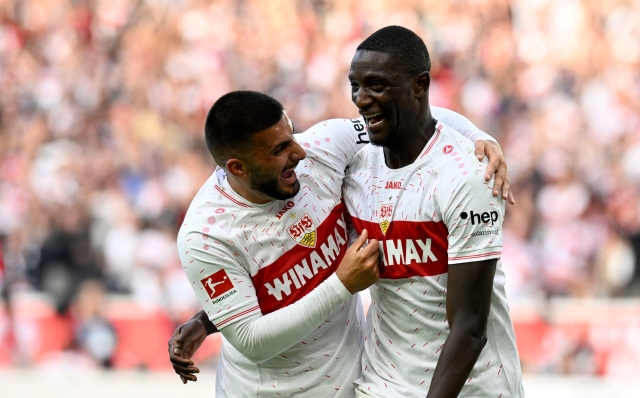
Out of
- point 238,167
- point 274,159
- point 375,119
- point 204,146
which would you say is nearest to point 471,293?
point 375,119

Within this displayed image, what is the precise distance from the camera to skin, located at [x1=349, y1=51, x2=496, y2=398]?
8.92 ft

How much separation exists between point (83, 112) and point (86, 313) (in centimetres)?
230

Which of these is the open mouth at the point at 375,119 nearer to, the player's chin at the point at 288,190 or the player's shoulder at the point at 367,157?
the player's shoulder at the point at 367,157

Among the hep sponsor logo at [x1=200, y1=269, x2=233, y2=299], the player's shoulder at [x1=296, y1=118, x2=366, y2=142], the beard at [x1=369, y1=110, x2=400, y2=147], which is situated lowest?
the hep sponsor logo at [x1=200, y1=269, x2=233, y2=299]

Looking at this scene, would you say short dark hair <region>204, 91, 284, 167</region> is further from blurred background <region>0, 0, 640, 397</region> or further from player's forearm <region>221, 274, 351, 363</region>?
blurred background <region>0, 0, 640, 397</region>

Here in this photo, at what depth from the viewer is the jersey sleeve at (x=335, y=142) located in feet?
10.9

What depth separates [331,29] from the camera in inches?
368

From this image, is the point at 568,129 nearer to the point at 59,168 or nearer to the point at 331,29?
the point at 331,29

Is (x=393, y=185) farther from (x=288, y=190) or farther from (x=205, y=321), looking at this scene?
(x=205, y=321)

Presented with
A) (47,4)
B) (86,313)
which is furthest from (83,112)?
(86,313)

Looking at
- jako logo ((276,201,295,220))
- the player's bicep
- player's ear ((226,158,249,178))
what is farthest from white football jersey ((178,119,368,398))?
the player's bicep

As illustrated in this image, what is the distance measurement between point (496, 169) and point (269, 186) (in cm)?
83

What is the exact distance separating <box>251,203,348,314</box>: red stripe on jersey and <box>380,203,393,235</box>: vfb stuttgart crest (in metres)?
0.35

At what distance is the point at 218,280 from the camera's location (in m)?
3.13
